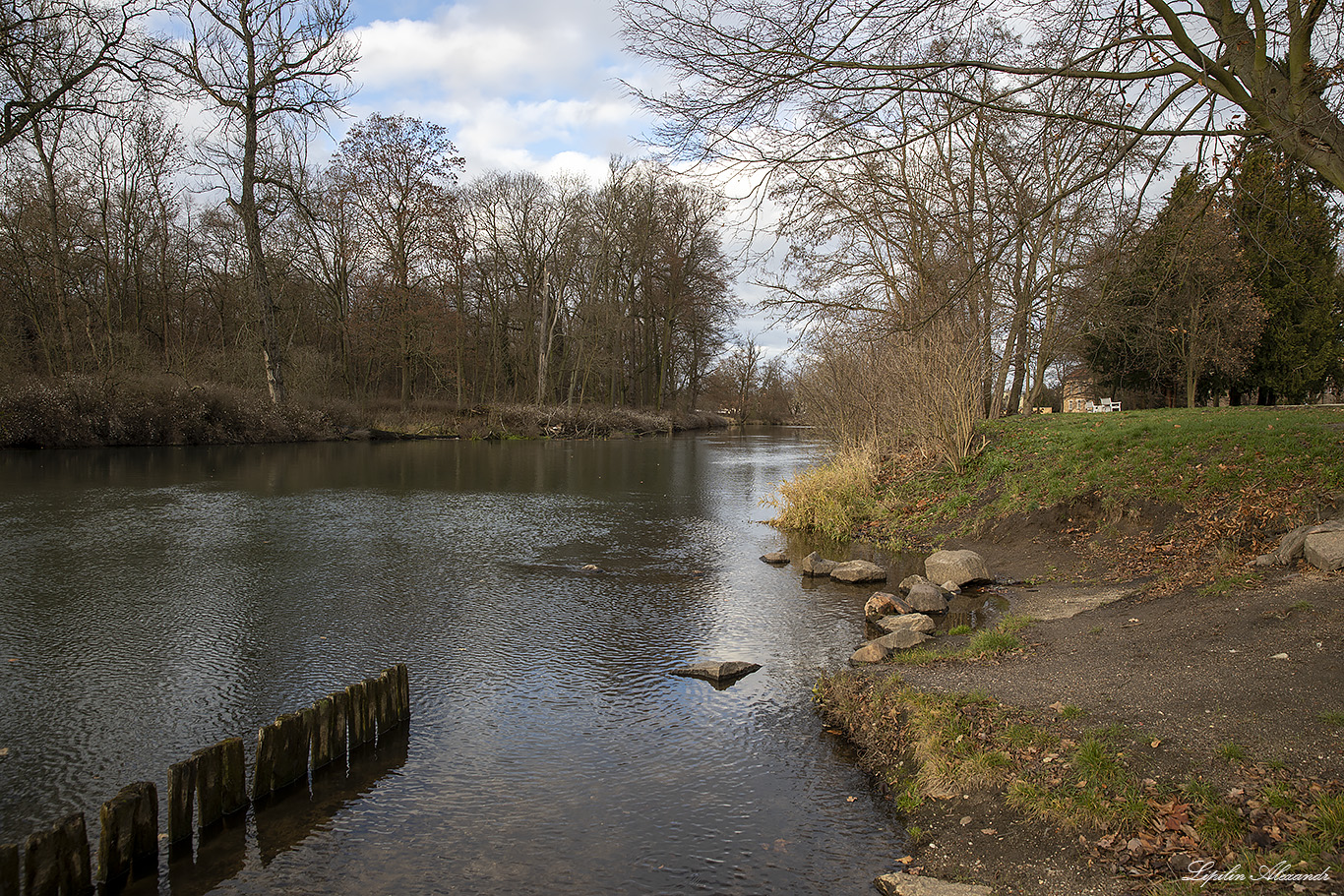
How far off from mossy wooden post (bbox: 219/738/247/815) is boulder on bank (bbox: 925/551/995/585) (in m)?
8.43

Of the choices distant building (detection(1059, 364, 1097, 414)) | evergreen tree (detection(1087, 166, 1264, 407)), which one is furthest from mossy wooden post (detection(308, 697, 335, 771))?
distant building (detection(1059, 364, 1097, 414))

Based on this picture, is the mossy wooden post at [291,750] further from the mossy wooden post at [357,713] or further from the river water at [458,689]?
the mossy wooden post at [357,713]

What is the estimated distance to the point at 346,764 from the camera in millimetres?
5367

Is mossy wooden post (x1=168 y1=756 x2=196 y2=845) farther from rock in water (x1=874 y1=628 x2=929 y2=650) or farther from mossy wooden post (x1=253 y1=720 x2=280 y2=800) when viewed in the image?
rock in water (x1=874 y1=628 x2=929 y2=650)

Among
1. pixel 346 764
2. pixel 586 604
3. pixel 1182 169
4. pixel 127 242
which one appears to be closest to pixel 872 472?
pixel 586 604

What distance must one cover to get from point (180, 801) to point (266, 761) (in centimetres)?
60

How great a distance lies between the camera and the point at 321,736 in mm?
5219

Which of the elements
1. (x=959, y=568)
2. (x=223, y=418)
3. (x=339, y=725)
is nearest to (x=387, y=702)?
(x=339, y=725)

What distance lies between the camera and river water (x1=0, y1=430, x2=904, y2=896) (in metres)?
4.38

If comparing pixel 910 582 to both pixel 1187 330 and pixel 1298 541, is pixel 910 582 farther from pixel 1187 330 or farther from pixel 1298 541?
pixel 1187 330

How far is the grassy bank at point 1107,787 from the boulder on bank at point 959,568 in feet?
15.3

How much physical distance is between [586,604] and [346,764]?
429cm

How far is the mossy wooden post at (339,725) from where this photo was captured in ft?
17.4

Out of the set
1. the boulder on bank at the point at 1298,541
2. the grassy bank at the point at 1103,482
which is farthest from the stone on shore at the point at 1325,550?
the grassy bank at the point at 1103,482
